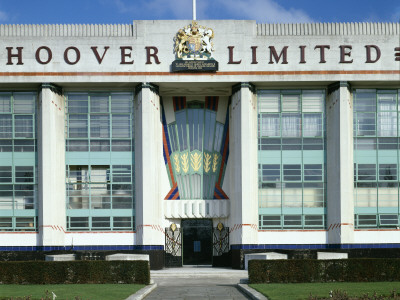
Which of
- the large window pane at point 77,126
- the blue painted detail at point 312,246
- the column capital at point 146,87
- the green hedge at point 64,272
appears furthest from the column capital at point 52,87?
the green hedge at point 64,272

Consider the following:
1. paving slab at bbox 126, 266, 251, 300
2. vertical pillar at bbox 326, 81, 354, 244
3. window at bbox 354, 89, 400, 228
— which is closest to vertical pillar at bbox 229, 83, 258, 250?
paving slab at bbox 126, 266, 251, 300

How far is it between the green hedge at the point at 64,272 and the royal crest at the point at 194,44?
774 inches

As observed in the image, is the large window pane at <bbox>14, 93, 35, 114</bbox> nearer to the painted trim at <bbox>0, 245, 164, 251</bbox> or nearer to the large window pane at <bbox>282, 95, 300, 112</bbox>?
the painted trim at <bbox>0, 245, 164, 251</bbox>

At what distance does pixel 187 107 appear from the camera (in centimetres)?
5003

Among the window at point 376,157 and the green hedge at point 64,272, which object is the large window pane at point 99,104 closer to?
the window at point 376,157

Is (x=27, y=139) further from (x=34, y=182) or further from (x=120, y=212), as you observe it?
(x=120, y=212)

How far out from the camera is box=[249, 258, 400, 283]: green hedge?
100.0ft

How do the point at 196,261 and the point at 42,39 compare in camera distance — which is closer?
the point at 42,39

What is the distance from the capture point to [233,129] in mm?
48031

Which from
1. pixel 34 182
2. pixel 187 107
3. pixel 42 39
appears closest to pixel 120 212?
pixel 34 182

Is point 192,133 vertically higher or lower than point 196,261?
higher

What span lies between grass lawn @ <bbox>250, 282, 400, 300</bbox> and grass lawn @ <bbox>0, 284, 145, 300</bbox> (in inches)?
218

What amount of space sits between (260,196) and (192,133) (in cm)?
709

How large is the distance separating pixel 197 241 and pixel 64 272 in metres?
19.7
